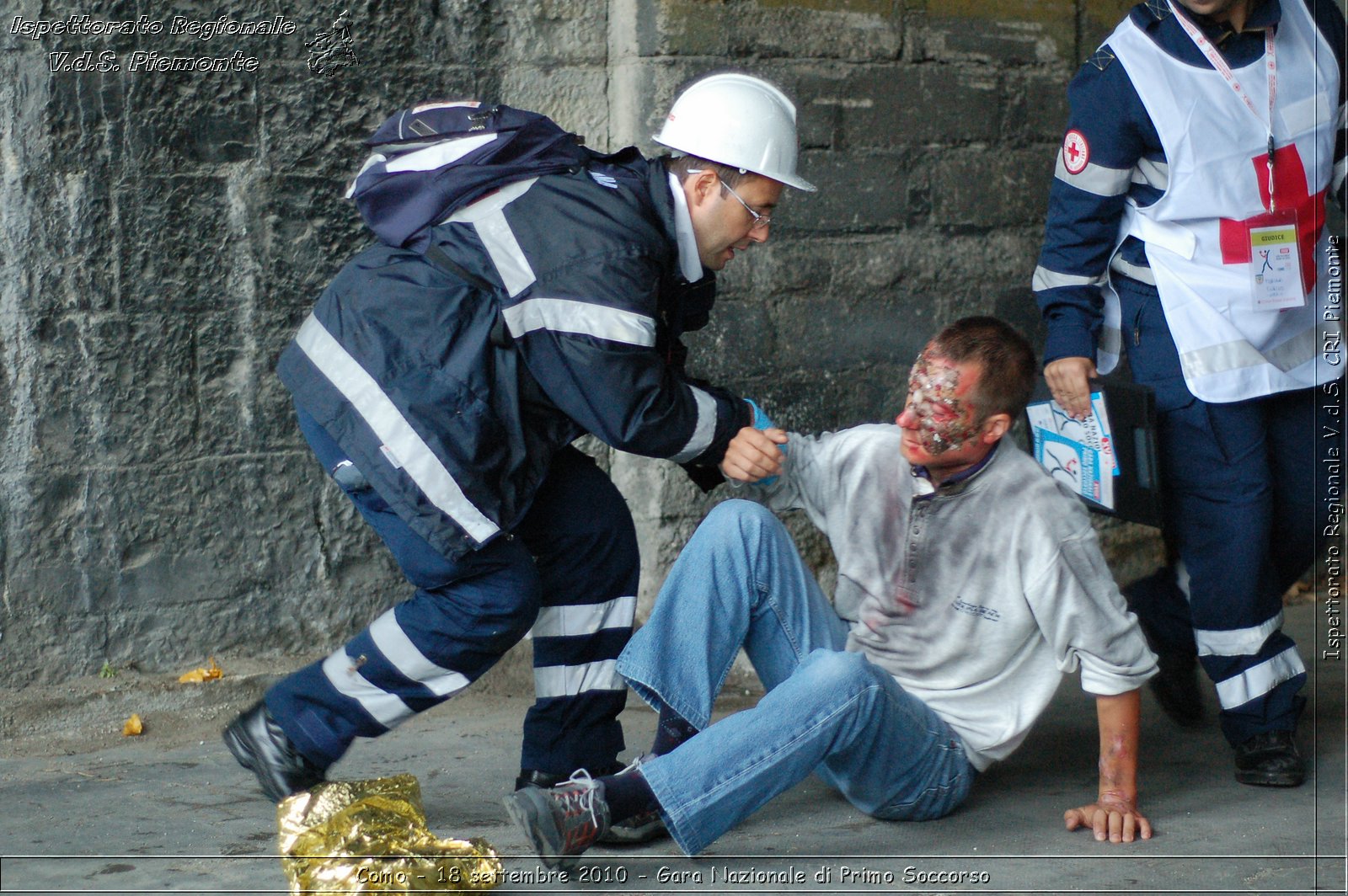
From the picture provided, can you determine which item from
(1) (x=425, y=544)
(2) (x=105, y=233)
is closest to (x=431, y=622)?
(1) (x=425, y=544)

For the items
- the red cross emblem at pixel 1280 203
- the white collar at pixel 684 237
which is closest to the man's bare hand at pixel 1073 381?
the red cross emblem at pixel 1280 203

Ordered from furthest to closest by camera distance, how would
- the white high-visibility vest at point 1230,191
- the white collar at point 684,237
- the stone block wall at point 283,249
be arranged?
the stone block wall at point 283,249
the white high-visibility vest at point 1230,191
the white collar at point 684,237

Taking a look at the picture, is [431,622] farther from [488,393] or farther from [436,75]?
[436,75]

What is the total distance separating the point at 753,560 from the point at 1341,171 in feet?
5.40

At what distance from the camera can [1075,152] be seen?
3053mm

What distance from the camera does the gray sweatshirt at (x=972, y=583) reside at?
8.37 feet

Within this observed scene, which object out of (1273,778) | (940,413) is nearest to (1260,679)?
(1273,778)

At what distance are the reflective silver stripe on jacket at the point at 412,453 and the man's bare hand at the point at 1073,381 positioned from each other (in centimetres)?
135

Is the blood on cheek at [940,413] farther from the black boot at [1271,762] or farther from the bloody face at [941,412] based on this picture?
the black boot at [1271,762]

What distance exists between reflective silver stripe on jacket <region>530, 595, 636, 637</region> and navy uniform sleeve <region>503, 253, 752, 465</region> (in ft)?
1.38

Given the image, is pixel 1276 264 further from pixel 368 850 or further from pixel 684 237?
pixel 368 850

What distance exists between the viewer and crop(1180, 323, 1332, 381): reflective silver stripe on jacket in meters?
2.95

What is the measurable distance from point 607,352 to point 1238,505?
150 centimetres

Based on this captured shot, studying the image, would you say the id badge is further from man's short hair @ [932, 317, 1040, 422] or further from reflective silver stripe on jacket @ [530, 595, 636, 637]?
reflective silver stripe on jacket @ [530, 595, 636, 637]
